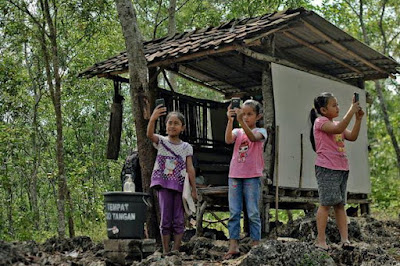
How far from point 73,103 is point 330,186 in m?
12.6

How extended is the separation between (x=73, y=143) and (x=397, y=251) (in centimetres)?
1359

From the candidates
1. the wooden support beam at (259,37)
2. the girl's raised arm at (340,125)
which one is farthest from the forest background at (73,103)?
the girl's raised arm at (340,125)

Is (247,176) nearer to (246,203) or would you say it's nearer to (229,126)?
(246,203)

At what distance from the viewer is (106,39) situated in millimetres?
17328

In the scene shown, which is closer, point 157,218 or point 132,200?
point 132,200

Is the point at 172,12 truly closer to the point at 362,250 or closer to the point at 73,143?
the point at 73,143

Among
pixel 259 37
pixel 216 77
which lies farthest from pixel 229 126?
pixel 216 77

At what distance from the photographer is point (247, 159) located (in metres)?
5.85

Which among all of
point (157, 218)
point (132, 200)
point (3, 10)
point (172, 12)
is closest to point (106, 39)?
point (172, 12)

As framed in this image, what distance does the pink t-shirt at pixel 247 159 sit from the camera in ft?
19.1

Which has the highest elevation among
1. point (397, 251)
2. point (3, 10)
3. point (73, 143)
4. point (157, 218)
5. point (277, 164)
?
point (3, 10)

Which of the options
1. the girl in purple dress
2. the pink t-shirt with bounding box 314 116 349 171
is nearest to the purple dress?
the girl in purple dress

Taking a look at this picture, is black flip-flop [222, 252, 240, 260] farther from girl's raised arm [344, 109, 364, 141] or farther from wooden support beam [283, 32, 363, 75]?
wooden support beam [283, 32, 363, 75]

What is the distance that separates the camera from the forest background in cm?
1106
